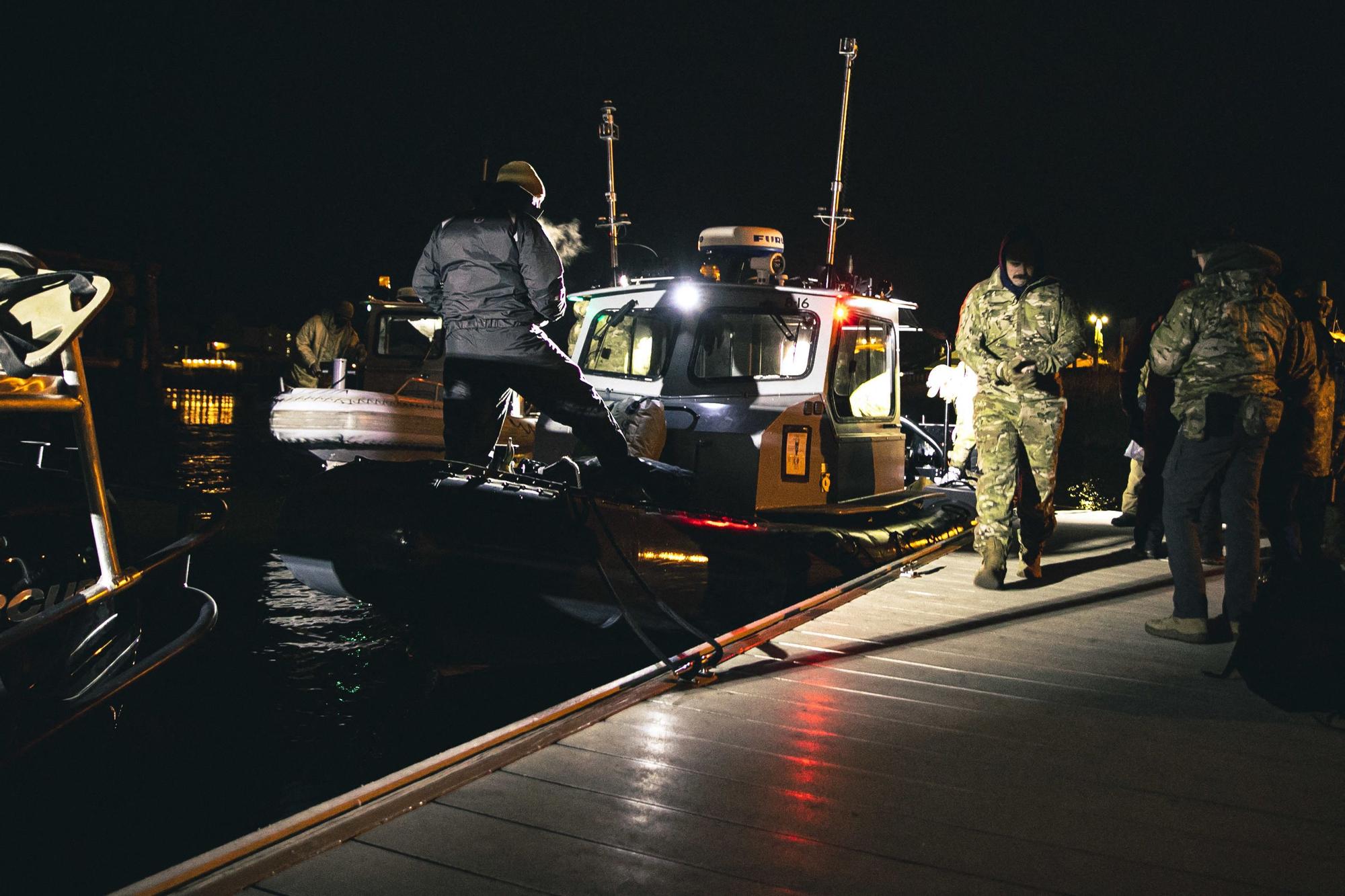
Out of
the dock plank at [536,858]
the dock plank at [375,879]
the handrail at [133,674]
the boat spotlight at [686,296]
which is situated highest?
the boat spotlight at [686,296]

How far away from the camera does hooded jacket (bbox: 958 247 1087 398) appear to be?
17.2ft

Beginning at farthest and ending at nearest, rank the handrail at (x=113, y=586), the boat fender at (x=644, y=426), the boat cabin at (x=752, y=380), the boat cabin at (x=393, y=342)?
the boat cabin at (x=393, y=342)
the boat cabin at (x=752, y=380)
the boat fender at (x=644, y=426)
the handrail at (x=113, y=586)

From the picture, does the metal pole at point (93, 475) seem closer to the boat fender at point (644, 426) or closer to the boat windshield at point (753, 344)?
the boat fender at point (644, 426)

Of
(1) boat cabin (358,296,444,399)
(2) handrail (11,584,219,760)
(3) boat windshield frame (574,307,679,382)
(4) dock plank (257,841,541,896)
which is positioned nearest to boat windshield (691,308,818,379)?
(3) boat windshield frame (574,307,679,382)

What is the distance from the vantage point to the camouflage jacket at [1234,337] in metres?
4.04

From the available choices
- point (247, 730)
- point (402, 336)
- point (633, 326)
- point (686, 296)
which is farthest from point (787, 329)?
point (402, 336)

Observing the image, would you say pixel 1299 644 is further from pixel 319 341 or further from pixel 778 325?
pixel 319 341

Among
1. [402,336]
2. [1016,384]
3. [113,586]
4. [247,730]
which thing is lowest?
[247,730]

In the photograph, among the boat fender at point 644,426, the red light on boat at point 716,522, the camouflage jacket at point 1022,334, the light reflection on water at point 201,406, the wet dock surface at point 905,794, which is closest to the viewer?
the wet dock surface at point 905,794

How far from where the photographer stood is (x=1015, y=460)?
213 inches

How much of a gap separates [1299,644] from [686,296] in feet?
13.1

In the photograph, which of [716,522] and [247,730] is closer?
[247,730]

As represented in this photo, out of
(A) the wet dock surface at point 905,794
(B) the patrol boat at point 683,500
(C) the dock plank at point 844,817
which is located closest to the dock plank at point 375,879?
(A) the wet dock surface at point 905,794

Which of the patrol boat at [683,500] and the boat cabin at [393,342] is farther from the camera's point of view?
the boat cabin at [393,342]
